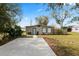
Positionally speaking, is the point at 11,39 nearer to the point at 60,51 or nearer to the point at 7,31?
the point at 7,31

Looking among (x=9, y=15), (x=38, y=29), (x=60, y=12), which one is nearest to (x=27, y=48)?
(x=38, y=29)

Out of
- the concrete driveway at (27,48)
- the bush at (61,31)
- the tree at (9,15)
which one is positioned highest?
the tree at (9,15)

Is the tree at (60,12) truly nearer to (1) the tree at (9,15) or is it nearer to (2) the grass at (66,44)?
(2) the grass at (66,44)

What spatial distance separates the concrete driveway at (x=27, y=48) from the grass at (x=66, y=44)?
0.23 ft

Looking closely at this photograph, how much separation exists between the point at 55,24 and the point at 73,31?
20cm

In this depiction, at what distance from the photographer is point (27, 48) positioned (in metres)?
2.16

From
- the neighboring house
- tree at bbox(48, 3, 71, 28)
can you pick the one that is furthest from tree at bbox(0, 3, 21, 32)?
tree at bbox(48, 3, 71, 28)

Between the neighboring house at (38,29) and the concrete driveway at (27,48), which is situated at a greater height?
the neighboring house at (38,29)

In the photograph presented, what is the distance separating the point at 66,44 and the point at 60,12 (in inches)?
13.5

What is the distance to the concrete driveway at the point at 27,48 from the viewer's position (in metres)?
2.14

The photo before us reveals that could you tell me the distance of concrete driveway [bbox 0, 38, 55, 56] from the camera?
84.2 inches

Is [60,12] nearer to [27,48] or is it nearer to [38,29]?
[38,29]

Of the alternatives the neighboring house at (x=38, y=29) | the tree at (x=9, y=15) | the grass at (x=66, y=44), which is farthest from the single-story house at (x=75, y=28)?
the tree at (x=9, y=15)

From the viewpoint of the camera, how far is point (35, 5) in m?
2.17
